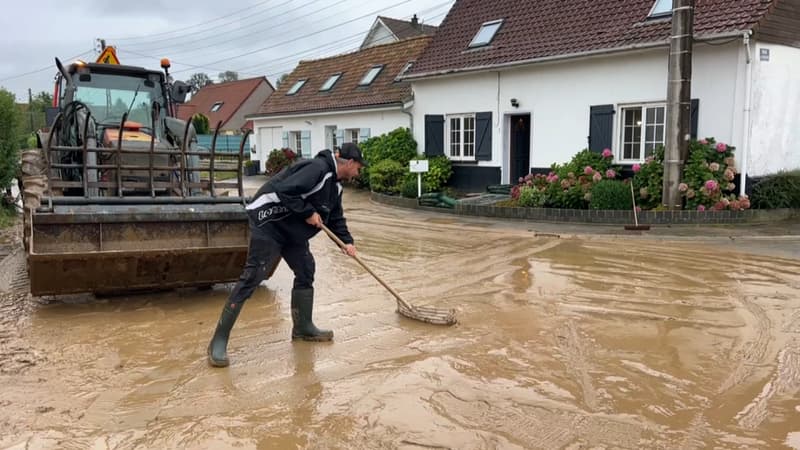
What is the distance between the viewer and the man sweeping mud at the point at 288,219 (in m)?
4.88

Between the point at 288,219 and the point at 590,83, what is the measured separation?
1104 centimetres

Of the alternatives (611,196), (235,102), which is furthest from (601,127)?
(235,102)

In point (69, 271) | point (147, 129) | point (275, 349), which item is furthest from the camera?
point (147, 129)

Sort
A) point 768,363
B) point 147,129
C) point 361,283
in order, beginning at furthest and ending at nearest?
point 147,129, point 361,283, point 768,363

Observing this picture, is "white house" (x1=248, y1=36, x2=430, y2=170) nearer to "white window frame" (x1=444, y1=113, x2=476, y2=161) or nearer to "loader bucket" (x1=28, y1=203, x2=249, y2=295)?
"white window frame" (x1=444, y1=113, x2=476, y2=161)

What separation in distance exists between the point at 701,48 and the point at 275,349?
428 inches

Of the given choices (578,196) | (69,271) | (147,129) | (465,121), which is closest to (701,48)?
(578,196)

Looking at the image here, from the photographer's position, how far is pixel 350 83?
23.2 metres

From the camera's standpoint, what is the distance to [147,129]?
804 cm

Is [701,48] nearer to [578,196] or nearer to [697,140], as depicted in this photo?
[697,140]

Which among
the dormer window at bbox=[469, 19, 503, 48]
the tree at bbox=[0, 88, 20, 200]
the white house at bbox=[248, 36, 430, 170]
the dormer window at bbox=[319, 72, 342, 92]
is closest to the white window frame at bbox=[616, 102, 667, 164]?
the dormer window at bbox=[469, 19, 503, 48]

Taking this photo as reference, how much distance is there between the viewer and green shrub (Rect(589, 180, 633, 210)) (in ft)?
39.9

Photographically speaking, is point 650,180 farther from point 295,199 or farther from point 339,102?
point 339,102

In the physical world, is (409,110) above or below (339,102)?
below
